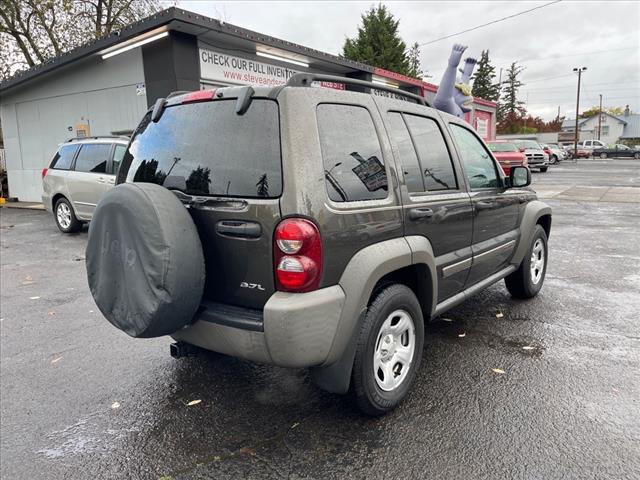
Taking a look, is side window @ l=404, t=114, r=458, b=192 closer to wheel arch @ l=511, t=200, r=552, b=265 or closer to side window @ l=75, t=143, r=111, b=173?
wheel arch @ l=511, t=200, r=552, b=265

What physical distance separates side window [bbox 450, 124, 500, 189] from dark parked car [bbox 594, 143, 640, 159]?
179 ft

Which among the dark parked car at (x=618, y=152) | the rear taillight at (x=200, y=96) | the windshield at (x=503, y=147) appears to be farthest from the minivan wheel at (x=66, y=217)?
the dark parked car at (x=618, y=152)

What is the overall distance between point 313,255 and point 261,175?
1.72 ft

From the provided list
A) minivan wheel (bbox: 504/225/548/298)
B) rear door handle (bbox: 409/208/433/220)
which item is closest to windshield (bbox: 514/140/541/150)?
minivan wheel (bbox: 504/225/548/298)

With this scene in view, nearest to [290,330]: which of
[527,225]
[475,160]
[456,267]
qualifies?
[456,267]

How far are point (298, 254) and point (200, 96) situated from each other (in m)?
1.25

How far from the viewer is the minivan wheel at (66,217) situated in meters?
9.81

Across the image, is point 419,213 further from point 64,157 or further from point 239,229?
point 64,157

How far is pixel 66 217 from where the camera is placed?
32.7 ft

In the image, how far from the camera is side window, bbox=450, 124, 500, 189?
12.8 feet

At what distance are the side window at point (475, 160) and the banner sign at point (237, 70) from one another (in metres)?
7.06

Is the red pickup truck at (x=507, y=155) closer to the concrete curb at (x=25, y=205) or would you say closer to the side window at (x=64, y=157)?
the side window at (x=64, y=157)

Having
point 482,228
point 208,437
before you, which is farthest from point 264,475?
point 482,228

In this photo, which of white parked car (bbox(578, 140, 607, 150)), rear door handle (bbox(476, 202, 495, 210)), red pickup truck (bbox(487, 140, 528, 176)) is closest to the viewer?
rear door handle (bbox(476, 202, 495, 210))
